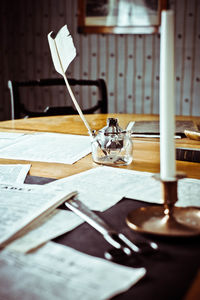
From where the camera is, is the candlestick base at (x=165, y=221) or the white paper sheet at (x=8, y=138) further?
the white paper sheet at (x=8, y=138)

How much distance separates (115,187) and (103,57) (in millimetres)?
2713

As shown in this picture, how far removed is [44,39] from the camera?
3.42m

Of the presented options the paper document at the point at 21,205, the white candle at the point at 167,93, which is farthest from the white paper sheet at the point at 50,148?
the white candle at the point at 167,93

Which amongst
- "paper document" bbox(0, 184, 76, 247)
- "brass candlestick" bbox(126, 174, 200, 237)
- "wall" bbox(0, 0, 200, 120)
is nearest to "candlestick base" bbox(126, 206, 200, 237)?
"brass candlestick" bbox(126, 174, 200, 237)

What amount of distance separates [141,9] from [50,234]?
2879 mm

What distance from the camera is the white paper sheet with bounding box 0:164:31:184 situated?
831mm

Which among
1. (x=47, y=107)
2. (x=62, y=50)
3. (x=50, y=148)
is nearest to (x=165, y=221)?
(x=50, y=148)

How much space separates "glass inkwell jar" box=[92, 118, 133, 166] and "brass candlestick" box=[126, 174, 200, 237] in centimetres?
40

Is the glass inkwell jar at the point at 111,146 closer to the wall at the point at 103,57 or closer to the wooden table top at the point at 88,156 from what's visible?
the wooden table top at the point at 88,156

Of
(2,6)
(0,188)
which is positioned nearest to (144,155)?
(0,188)

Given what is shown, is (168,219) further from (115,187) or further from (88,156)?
(88,156)

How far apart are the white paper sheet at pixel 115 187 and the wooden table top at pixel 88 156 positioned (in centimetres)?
4

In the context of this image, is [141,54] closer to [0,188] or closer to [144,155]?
[144,155]

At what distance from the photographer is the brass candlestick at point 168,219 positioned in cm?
52
